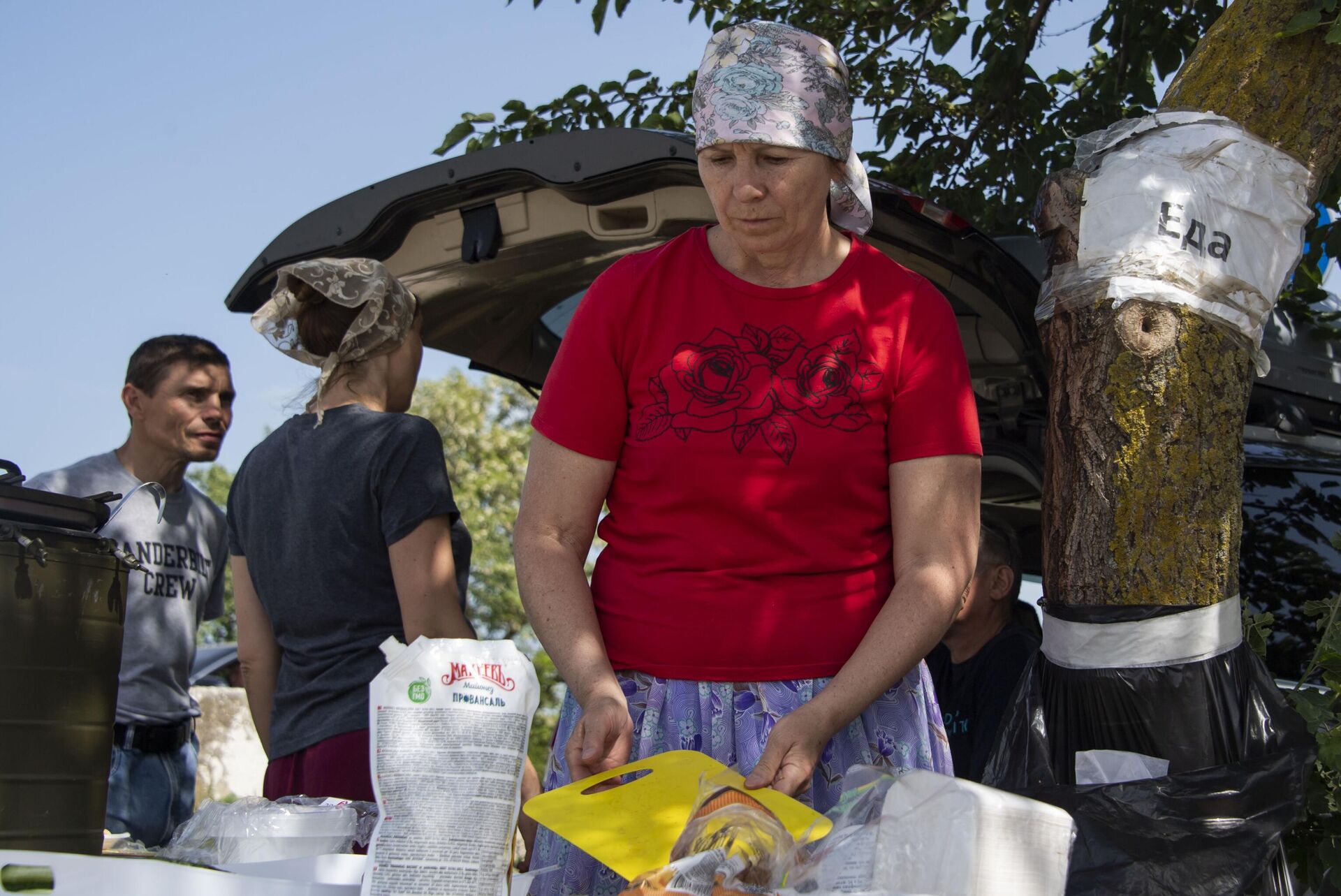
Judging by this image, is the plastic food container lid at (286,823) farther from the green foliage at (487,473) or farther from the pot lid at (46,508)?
the green foliage at (487,473)

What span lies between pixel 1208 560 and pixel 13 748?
203 cm

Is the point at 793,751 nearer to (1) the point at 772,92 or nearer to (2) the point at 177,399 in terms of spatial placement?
(1) the point at 772,92

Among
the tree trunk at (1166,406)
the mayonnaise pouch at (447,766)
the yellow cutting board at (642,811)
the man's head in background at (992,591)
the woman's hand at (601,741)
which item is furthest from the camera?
the man's head in background at (992,591)

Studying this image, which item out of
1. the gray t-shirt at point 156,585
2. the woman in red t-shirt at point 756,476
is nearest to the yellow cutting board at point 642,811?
the woman in red t-shirt at point 756,476

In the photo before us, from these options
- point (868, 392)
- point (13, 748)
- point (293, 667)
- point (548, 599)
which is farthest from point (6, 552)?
point (868, 392)

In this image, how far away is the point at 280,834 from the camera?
179cm

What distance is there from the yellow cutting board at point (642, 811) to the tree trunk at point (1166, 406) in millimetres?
1028

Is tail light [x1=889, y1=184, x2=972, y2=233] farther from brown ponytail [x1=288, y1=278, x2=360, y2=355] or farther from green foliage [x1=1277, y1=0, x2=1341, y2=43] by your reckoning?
brown ponytail [x1=288, y1=278, x2=360, y2=355]

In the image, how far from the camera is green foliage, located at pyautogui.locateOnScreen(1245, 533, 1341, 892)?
2.42 meters

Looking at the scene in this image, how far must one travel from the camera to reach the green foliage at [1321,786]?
7.94ft

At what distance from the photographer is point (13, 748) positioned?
2025 millimetres

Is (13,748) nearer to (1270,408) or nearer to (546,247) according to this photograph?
(546,247)

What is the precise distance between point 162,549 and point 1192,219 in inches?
140

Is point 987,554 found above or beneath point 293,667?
above
